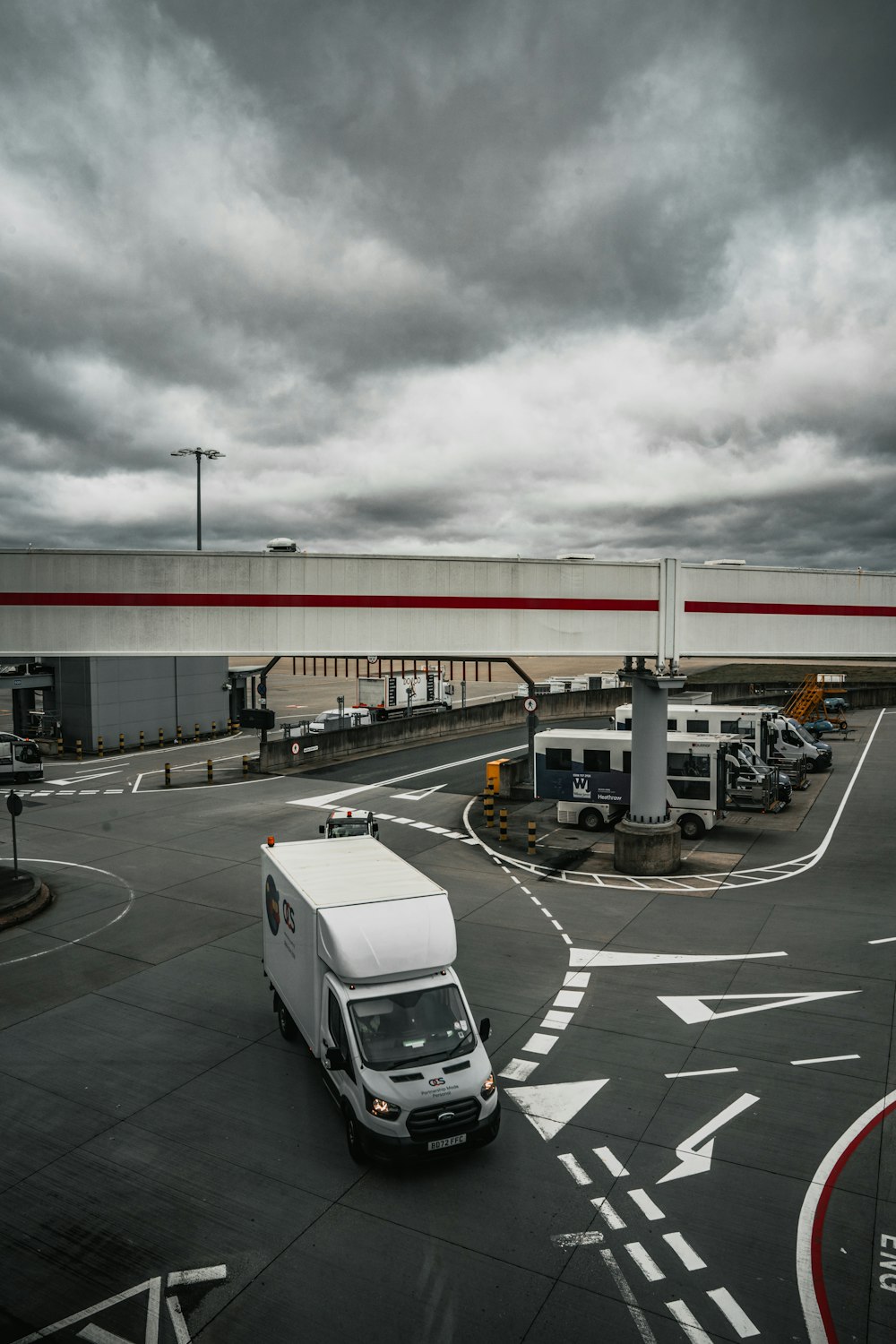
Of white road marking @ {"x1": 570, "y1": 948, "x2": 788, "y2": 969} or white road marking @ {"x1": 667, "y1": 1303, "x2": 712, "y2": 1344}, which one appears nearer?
white road marking @ {"x1": 667, "y1": 1303, "x2": 712, "y2": 1344}

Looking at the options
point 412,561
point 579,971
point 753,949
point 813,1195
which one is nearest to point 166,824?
Answer: point 412,561

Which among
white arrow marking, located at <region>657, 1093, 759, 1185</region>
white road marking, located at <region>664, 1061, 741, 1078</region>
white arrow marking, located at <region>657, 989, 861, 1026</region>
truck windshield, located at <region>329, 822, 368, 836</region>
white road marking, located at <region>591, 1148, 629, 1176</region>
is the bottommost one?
white arrow marking, located at <region>657, 989, 861, 1026</region>

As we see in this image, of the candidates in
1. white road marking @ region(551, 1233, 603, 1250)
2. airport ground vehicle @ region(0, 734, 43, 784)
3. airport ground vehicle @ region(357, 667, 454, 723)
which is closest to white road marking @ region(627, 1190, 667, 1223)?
white road marking @ region(551, 1233, 603, 1250)

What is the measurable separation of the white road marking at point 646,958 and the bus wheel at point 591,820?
10789mm

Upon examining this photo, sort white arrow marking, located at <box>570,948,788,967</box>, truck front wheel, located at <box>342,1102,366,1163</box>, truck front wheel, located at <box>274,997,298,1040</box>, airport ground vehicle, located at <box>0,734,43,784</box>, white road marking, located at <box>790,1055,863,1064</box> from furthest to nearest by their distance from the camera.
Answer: airport ground vehicle, located at <box>0,734,43,784</box> → white arrow marking, located at <box>570,948,788,967</box> → truck front wheel, located at <box>274,997,298,1040</box> → white road marking, located at <box>790,1055,863,1064</box> → truck front wheel, located at <box>342,1102,366,1163</box>

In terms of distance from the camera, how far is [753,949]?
15609 millimetres

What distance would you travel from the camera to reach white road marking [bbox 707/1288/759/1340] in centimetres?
682

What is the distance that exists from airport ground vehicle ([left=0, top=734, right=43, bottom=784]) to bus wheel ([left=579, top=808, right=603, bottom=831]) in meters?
22.8

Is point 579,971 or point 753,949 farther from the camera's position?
point 753,949

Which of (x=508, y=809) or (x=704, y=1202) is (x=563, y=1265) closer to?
(x=704, y=1202)

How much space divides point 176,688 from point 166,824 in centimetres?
2087

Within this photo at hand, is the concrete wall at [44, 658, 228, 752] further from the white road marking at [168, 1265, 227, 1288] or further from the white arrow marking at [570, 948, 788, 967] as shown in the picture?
the white road marking at [168, 1265, 227, 1288]

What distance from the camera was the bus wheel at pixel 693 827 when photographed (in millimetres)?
24891

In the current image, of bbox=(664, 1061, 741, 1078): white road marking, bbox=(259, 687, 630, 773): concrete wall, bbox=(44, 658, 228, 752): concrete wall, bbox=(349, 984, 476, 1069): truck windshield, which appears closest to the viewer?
bbox=(349, 984, 476, 1069): truck windshield
